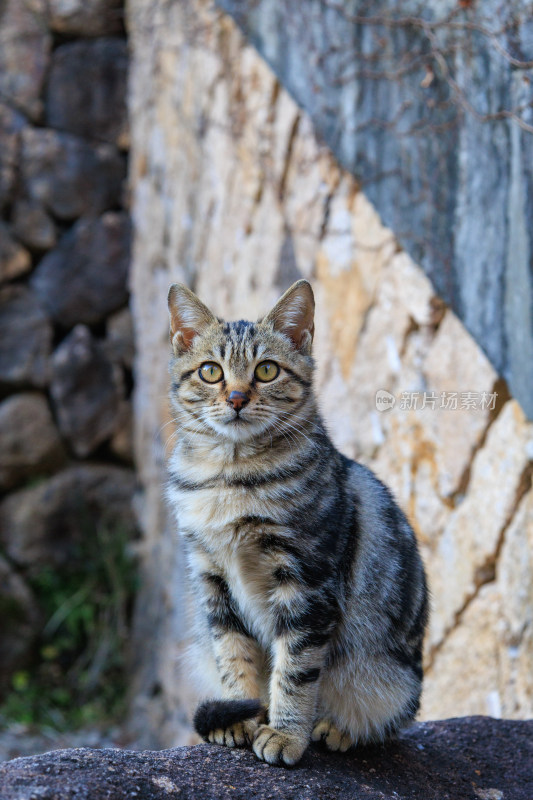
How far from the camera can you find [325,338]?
11.8 ft

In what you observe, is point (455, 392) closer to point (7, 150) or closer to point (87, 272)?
point (87, 272)

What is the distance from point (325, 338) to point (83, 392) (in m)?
2.59

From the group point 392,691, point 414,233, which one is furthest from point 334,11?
point 392,691

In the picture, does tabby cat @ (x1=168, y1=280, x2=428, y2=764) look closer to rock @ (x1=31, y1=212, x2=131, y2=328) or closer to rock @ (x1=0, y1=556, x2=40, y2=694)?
rock @ (x1=0, y1=556, x2=40, y2=694)

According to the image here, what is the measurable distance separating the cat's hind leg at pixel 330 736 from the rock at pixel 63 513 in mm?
3736

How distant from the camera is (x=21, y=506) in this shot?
545 cm

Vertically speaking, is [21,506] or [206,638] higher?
[206,638]

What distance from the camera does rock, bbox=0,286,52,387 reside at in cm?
546

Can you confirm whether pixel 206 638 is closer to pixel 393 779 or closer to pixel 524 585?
pixel 393 779

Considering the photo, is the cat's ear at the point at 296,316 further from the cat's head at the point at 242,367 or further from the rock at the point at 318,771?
the rock at the point at 318,771

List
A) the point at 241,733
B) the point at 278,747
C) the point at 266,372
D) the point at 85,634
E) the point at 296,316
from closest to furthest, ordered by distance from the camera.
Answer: the point at 278,747, the point at 241,733, the point at 266,372, the point at 296,316, the point at 85,634

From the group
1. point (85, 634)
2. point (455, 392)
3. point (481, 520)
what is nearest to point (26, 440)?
point (85, 634)

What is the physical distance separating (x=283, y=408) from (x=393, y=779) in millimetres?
998

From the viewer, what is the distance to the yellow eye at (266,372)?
2061 mm
